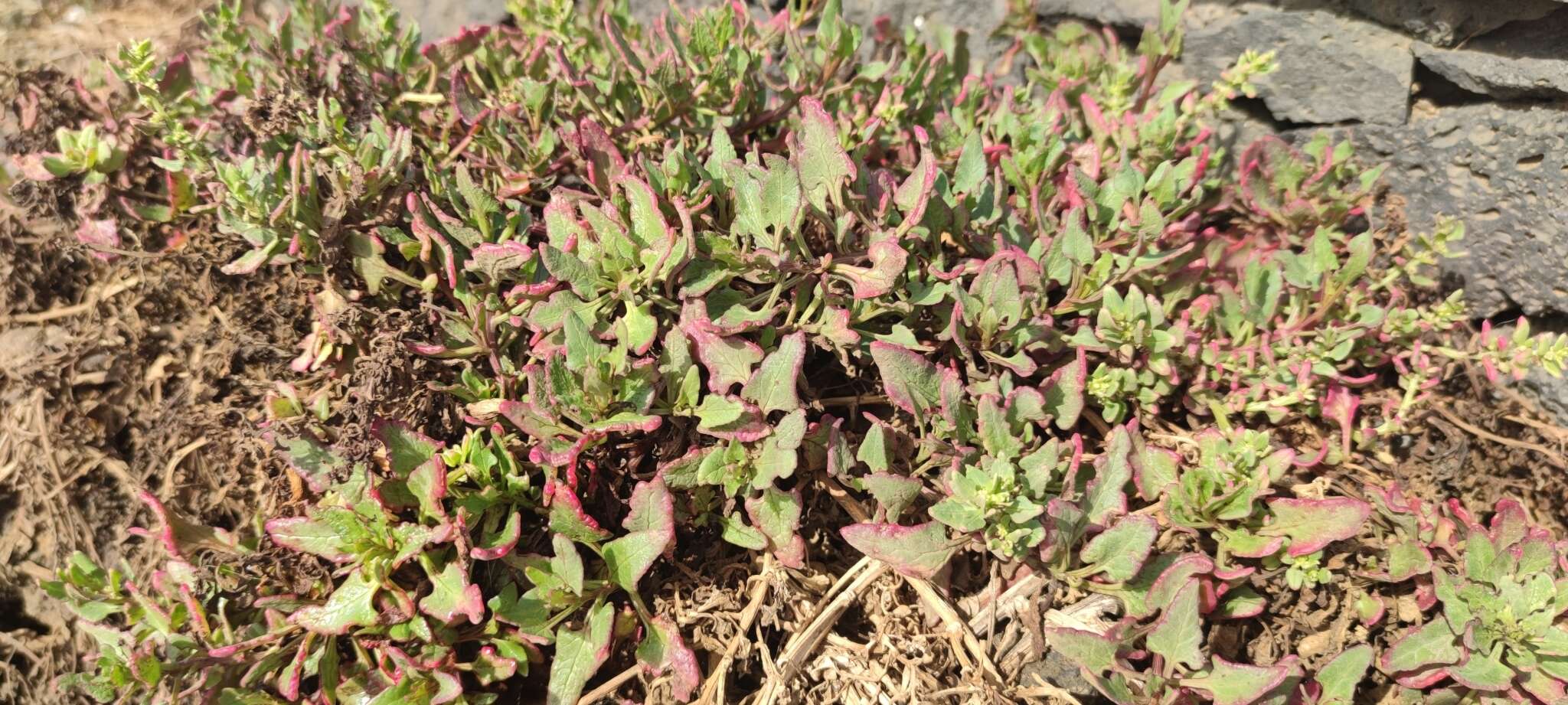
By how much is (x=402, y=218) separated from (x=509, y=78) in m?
0.64

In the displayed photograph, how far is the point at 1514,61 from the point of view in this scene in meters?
2.57

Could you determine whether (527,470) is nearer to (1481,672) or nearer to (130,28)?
(1481,672)

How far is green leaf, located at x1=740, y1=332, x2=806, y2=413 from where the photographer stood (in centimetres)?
213

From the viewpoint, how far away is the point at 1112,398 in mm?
2471

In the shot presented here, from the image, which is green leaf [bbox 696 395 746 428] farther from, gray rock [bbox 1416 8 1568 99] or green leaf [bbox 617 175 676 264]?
gray rock [bbox 1416 8 1568 99]

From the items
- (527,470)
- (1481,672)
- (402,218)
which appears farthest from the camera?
(402,218)

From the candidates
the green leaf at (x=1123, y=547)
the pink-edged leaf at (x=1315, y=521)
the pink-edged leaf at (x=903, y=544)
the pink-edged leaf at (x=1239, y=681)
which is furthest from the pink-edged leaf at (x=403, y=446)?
the pink-edged leaf at (x=1315, y=521)

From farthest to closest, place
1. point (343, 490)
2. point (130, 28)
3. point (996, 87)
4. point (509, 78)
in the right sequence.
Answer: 1. point (130, 28)
2. point (996, 87)
3. point (509, 78)
4. point (343, 490)

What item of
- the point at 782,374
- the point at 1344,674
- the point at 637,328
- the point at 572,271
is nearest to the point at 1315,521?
the point at 1344,674

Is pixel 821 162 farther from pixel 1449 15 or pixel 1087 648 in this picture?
pixel 1449 15

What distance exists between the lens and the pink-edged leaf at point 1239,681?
1.91m

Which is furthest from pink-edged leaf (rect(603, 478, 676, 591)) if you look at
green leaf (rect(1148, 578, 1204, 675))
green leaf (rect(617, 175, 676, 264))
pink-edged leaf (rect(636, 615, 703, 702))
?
green leaf (rect(1148, 578, 1204, 675))

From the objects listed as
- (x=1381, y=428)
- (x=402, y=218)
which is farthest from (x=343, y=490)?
(x=1381, y=428)

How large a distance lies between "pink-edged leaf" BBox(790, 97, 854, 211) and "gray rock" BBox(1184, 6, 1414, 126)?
1.54 metres
